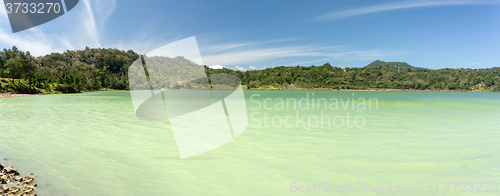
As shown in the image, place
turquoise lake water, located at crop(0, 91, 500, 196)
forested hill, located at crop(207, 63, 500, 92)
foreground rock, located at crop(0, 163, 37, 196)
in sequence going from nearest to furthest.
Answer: foreground rock, located at crop(0, 163, 37, 196) < turquoise lake water, located at crop(0, 91, 500, 196) < forested hill, located at crop(207, 63, 500, 92)

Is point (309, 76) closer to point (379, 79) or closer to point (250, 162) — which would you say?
point (379, 79)

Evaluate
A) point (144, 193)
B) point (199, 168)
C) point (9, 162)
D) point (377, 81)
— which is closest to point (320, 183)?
point (199, 168)

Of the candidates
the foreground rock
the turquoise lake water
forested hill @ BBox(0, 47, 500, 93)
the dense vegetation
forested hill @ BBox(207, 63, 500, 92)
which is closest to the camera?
the foreground rock

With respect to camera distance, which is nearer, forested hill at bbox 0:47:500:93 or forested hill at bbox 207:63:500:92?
forested hill at bbox 0:47:500:93

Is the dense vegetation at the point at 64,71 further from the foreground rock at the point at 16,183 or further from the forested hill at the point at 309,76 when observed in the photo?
the foreground rock at the point at 16,183

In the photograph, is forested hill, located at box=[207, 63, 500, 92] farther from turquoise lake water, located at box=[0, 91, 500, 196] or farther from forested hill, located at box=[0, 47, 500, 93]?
turquoise lake water, located at box=[0, 91, 500, 196]

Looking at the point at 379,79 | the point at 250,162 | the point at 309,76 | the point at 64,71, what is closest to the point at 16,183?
the point at 250,162

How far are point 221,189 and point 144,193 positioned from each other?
1.36m

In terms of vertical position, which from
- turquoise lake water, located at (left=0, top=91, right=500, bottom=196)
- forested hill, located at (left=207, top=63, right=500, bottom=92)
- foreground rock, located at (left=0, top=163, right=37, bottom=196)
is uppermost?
forested hill, located at (left=207, top=63, right=500, bottom=92)

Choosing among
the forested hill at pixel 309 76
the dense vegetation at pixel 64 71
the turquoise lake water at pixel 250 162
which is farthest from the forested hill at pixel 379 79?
the turquoise lake water at pixel 250 162

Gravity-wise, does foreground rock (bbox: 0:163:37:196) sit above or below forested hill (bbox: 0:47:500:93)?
below

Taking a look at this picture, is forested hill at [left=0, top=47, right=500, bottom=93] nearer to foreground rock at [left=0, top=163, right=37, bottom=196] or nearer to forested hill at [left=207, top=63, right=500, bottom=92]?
forested hill at [left=207, top=63, right=500, bottom=92]

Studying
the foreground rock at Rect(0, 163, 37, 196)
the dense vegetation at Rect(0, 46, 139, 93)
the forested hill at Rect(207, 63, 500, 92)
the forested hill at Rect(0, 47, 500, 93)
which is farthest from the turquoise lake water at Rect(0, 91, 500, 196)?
the forested hill at Rect(207, 63, 500, 92)

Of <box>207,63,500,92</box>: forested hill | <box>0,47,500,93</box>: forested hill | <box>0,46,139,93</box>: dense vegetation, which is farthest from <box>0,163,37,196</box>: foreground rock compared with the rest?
<box>207,63,500,92</box>: forested hill
